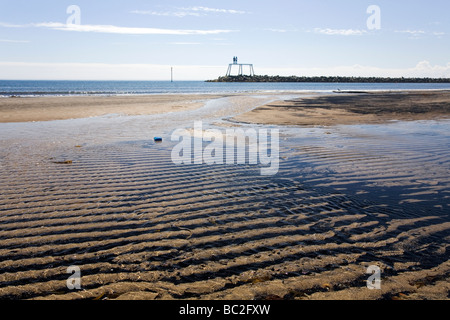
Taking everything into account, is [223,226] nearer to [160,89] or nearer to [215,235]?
[215,235]

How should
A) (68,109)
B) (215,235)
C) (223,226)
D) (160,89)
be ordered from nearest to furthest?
(215,235) → (223,226) → (68,109) → (160,89)

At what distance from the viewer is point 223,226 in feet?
15.0

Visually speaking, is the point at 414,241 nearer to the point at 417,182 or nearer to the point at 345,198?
the point at 345,198

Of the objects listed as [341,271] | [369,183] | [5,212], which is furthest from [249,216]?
[5,212]

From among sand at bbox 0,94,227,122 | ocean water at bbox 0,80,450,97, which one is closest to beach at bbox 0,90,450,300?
sand at bbox 0,94,227,122

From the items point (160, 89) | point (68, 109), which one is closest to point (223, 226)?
point (68, 109)

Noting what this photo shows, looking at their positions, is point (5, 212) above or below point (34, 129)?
below

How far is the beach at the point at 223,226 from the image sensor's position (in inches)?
128

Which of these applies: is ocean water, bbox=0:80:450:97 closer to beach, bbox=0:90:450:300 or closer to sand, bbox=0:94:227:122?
sand, bbox=0:94:227:122

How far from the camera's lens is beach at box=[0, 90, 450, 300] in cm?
326

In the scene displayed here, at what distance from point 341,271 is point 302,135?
9491 millimetres
